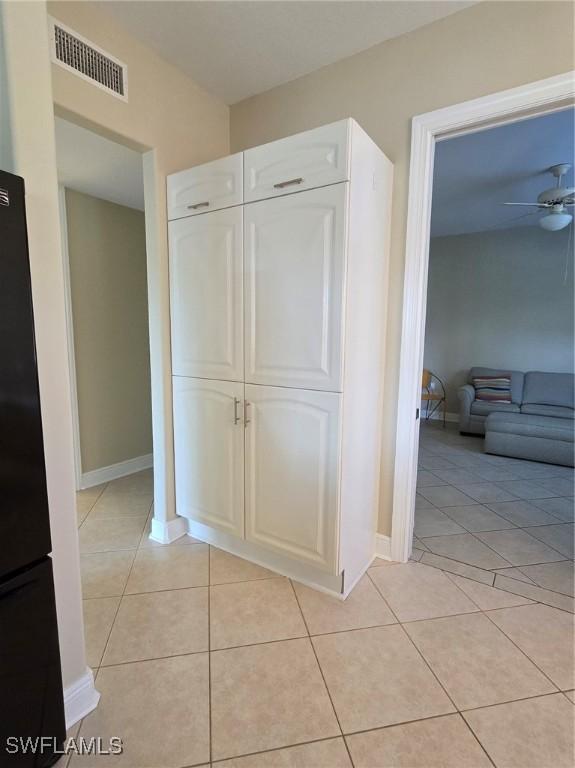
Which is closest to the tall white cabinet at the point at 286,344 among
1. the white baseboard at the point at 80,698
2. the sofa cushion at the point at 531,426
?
the white baseboard at the point at 80,698

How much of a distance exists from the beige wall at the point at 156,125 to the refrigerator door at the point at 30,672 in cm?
127

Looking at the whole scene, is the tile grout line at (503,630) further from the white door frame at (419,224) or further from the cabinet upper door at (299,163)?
the cabinet upper door at (299,163)

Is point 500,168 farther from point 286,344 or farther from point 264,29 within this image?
point 286,344

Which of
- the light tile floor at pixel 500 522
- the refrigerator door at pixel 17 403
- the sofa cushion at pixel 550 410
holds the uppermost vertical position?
the refrigerator door at pixel 17 403

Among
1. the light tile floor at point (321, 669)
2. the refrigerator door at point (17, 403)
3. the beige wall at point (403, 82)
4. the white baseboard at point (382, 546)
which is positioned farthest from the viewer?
the white baseboard at point (382, 546)

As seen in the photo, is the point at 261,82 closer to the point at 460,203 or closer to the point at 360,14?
the point at 360,14

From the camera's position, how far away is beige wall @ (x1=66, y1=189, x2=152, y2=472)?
312 cm

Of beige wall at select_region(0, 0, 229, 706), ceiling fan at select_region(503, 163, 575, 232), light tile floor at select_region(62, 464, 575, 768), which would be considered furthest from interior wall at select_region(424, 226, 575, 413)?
beige wall at select_region(0, 0, 229, 706)

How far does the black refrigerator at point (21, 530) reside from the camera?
919mm

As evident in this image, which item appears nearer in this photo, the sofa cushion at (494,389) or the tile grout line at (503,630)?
the tile grout line at (503,630)

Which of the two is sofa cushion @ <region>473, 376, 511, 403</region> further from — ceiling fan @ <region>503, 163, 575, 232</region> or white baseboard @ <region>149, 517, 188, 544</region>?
white baseboard @ <region>149, 517, 188, 544</region>

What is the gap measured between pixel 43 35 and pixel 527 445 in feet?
15.3

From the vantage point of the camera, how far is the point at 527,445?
400 cm

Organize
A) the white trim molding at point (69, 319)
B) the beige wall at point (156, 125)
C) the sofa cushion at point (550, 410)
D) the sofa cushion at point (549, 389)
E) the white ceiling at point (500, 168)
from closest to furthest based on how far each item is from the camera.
A: the beige wall at point (156, 125) < the white ceiling at point (500, 168) < the white trim molding at point (69, 319) < the sofa cushion at point (550, 410) < the sofa cushion at point (549, 389)
